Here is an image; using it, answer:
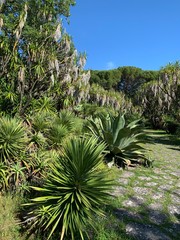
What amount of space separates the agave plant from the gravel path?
0.56 m

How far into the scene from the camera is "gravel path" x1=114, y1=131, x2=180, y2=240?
13.9 feet

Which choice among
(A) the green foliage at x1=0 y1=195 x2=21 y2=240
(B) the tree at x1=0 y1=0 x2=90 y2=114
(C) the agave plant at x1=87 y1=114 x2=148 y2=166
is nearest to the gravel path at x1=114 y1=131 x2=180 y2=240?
(C) the agave plant at x1=87 y1=114 x2=148 y2=166

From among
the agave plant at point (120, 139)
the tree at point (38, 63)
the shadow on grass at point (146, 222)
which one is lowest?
the shadow on grass at point (146, 222)

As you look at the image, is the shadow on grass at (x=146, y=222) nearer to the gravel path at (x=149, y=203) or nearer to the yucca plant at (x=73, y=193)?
the gravel path at (x=149, y=203)

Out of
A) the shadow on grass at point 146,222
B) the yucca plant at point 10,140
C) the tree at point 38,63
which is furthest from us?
the tree at point 38,63

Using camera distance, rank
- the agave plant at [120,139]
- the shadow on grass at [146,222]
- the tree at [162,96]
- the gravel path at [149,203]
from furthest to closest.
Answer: the tree at [162,96] < the agave plant at [120,139] < the gravel path at [149,203] < the shadow on grass at [146,222]

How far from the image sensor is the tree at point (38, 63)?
10.2 m

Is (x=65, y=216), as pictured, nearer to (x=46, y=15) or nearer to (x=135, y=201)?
(x=135, y=201)

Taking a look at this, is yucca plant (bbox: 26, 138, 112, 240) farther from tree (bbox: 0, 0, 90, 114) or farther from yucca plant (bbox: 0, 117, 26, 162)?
tree (bbox: 0, 0, 90, 114)

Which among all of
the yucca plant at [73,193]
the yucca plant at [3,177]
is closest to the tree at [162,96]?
the yucca plant at [3,177]

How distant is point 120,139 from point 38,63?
5.02 meters

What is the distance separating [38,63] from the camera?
1095 cm

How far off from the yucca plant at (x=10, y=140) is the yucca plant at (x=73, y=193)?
5.63 ft

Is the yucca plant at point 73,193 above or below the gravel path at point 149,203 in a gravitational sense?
above
